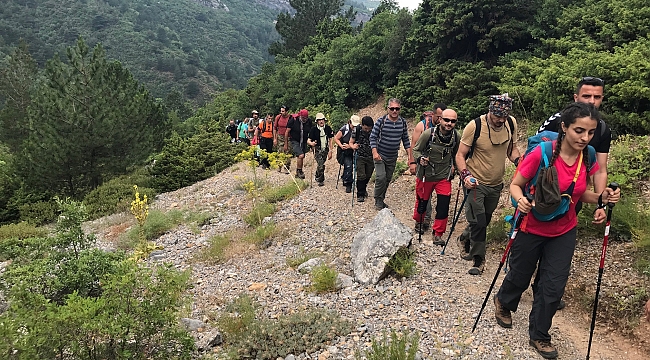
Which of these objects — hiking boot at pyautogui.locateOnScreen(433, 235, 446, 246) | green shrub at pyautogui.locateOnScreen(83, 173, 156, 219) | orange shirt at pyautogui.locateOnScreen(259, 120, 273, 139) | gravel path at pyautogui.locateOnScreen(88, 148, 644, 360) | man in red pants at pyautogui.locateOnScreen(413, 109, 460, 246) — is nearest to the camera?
gravel path at pyautogui.locateOnScreen(88, 148, 644, 360)

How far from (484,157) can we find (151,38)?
10672 cm

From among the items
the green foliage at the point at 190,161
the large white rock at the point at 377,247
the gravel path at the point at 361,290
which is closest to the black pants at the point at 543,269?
the gravel path at the point at 361,290

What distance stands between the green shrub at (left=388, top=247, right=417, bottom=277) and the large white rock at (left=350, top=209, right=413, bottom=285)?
2.6 inches

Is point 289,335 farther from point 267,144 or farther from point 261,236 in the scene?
point 267,144

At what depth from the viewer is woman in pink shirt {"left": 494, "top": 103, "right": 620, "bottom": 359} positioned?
332cm

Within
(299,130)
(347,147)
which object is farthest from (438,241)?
(299,130)

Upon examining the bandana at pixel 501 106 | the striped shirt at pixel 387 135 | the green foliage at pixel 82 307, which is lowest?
the green foliage at pixel 82 307

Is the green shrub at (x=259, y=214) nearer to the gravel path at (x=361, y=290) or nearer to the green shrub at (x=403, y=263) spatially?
the gravel path at (x=361, y=290)

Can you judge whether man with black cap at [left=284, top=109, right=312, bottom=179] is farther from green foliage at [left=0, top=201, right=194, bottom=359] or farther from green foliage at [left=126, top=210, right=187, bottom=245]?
green foliage at [left=0, top=201, right=194, bottom=359]

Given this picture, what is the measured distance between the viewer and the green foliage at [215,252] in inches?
293

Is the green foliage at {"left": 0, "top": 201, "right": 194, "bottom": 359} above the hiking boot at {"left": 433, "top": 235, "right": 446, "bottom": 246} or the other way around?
above

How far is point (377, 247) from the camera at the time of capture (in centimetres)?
565

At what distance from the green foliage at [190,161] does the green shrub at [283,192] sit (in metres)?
6.86

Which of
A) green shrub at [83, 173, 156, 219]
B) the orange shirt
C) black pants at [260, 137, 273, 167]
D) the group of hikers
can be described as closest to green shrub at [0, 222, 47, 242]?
green shrub at [83, 173, 156, 219]
